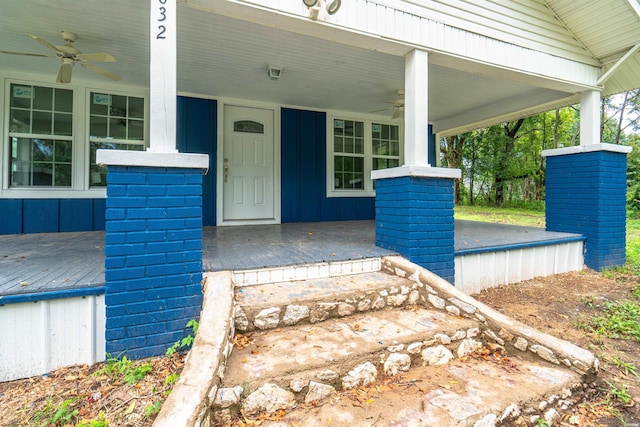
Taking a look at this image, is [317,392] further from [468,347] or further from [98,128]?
[98,128]

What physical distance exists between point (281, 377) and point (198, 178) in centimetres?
130

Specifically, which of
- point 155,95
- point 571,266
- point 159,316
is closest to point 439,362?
point 159,316

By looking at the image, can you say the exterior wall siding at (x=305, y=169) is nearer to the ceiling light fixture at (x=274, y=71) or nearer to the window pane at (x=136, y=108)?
the ceiling light fixture at (x=274, y=71)

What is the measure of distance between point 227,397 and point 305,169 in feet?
15.0

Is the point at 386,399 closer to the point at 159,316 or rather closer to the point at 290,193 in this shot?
the point at 159,316

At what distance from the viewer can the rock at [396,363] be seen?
5.61ft

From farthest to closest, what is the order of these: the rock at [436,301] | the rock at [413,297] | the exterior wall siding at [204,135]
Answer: the exterior wall siding at [204,135]
the rock at [413,297]
the rock at [436,301]

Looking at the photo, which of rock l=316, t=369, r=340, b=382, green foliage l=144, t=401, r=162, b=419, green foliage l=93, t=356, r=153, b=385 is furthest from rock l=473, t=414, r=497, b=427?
green foliage l=93, t=356, r=153, b=385

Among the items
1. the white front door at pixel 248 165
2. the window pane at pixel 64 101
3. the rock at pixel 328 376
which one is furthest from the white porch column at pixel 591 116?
the window pane at pixel 64 101

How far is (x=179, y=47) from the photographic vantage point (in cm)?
343

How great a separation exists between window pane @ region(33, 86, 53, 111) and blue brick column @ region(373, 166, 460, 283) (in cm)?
456

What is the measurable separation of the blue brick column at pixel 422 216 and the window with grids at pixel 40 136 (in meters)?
4.36

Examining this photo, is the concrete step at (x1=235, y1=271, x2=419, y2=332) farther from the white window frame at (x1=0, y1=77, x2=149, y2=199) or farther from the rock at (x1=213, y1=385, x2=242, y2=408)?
the white window frame at (x1=0, y1=77, x2=149, y2=199)

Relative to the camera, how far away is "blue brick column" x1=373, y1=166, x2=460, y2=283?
283cm
